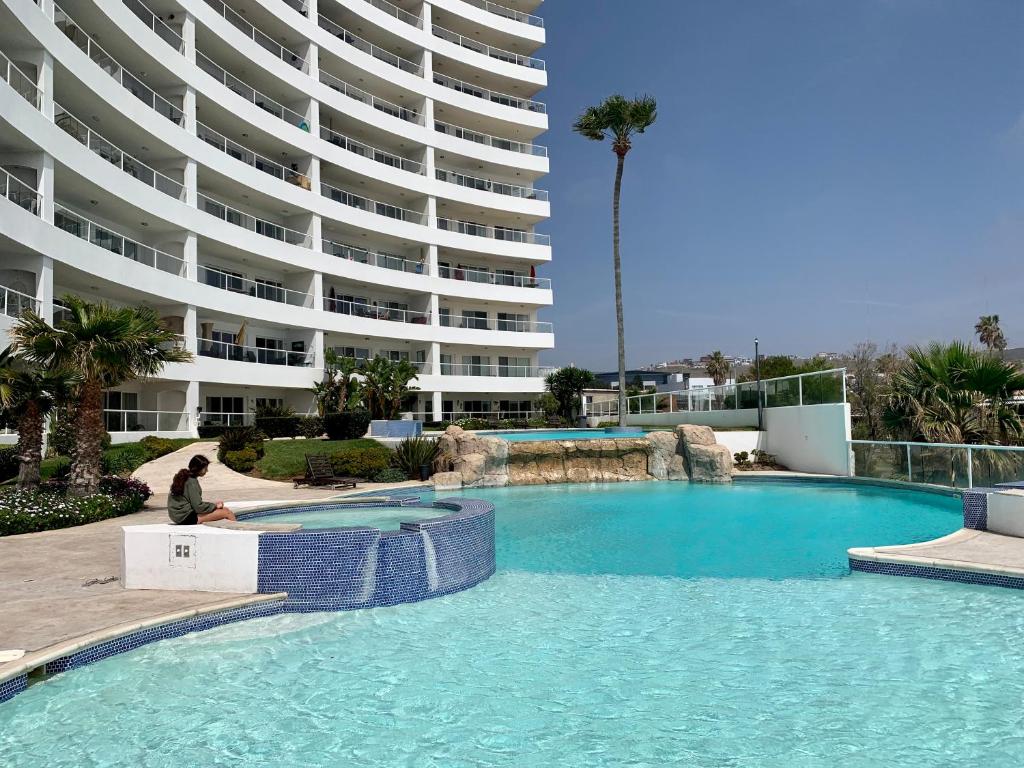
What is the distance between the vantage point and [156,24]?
31406mm

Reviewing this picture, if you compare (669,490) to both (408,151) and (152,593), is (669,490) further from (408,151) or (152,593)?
(408,151)

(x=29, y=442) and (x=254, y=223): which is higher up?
(x=254, y=223)

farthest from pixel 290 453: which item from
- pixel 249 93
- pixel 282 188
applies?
pixel 249 93

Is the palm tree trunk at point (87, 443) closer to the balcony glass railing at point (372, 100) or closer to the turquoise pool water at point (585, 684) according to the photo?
the turquoise pool water at point (585, 684)

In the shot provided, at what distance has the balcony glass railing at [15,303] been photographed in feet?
68.3

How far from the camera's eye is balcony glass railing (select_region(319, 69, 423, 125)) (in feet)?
146

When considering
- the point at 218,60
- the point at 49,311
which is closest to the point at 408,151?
the point at 218,60

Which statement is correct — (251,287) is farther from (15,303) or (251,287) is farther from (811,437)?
(811,437)

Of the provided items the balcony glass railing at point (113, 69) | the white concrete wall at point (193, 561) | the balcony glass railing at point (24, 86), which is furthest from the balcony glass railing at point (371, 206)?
the white concrete wall at point (193, 561)

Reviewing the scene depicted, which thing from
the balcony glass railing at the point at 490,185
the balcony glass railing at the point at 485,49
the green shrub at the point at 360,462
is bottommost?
the green shrub at the point at 360,462

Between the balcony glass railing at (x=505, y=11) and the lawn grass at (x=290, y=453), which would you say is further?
the balcony glass railing at (x=505, y=11)

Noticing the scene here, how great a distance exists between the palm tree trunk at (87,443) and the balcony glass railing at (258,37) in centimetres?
2822

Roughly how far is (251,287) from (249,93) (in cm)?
1035

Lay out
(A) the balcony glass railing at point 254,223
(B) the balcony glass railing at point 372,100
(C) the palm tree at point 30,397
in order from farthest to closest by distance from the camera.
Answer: (B) the balcony glass railing at point 372,100 < (A) the balcony glass railing at point 254,223 < (C) the palm tree at point 30,397
